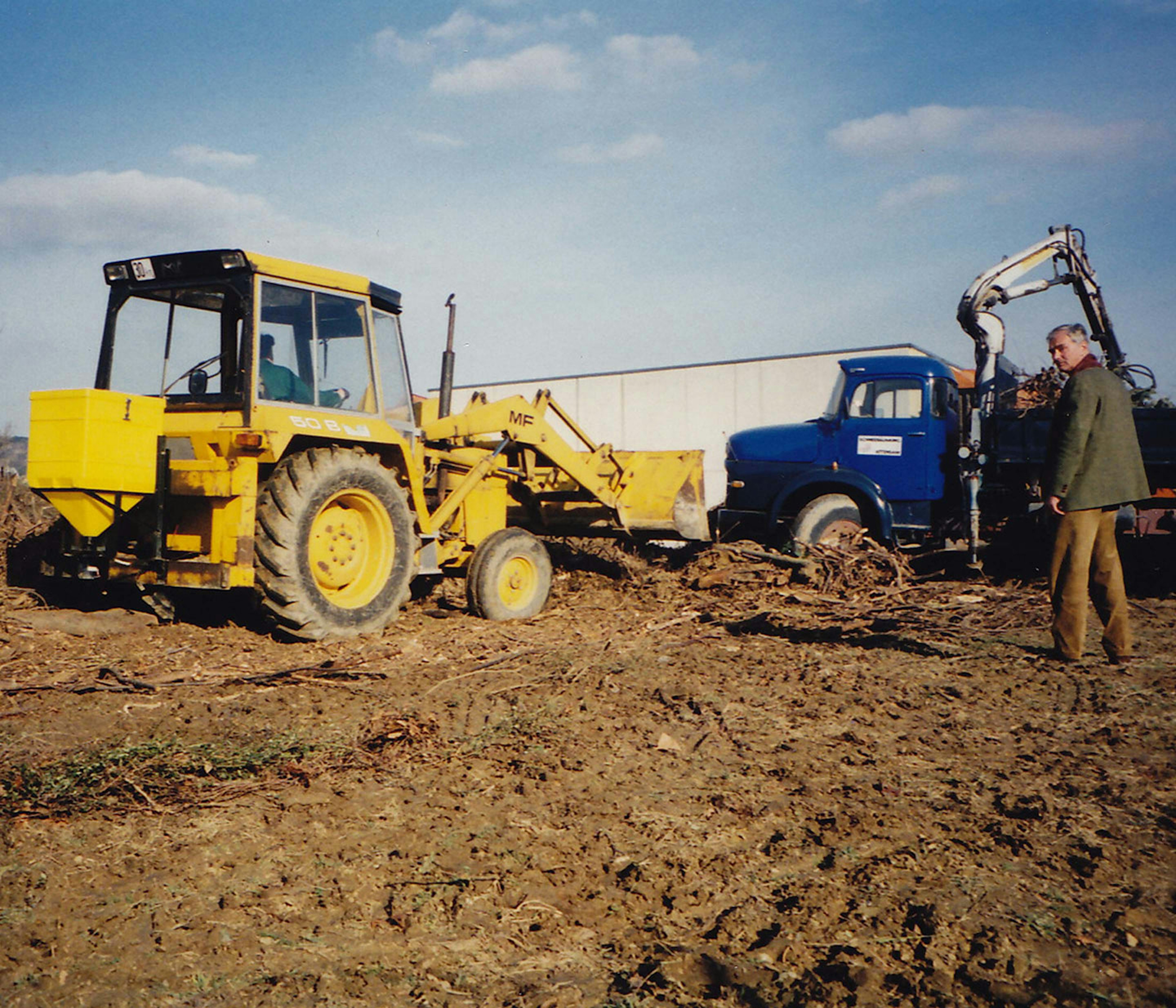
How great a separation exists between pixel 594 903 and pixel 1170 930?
4.80 feet

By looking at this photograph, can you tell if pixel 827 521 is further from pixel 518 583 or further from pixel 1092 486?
pixel 1092 486

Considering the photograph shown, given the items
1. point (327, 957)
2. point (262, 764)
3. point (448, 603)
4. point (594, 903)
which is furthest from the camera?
point (448, 603)

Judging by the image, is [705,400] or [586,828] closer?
[586,828]

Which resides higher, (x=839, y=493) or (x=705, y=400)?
(x=705, y=400)

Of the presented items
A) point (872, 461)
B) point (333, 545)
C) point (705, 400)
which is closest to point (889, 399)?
point (872, 461)

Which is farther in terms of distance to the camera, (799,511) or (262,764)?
(799,511)

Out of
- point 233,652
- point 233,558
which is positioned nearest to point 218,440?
point 233,558

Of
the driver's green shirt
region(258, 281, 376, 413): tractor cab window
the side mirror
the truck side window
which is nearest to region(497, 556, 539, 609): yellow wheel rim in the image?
region(258, 281, 376, 413): tractor cab window

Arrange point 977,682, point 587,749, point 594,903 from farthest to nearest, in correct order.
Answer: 1. point 977,682
2. point 587,749
3. point 594,903

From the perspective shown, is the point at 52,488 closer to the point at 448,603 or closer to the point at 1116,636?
the point at 448,603

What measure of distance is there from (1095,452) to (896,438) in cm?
462

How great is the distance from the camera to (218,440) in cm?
598

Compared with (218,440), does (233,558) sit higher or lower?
lower

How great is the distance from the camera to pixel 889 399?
999 cm
